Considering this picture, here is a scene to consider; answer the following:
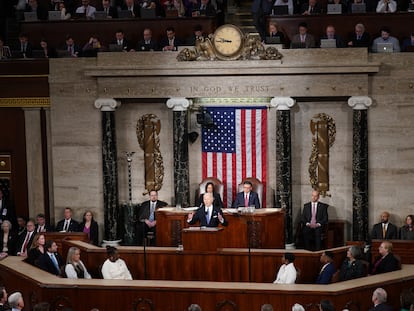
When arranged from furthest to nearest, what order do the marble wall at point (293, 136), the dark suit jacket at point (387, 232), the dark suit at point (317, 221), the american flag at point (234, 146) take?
the american flag at point (234, 146)
the marble wall at point (293, 136)
the dark suit at point (317, 221)
the dark suit jacket at point (387, 232)

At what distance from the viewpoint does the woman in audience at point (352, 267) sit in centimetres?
1597

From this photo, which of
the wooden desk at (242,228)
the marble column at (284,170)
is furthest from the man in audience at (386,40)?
the wooden desk at (242,228)

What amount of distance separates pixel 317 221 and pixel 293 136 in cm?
215

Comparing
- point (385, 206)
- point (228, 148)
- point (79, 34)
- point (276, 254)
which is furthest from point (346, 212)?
point (79, 34)

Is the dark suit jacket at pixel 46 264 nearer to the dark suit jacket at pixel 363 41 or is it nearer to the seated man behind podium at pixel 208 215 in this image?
the seated man behind podium at pixel 208 215

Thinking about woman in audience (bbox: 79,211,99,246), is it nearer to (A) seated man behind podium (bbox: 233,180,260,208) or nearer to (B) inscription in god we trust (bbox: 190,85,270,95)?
(A) seated man behind podium (bbox: 233,180,260,208)

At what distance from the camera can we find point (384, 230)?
19.8 metres

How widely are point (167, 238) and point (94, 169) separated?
296 cm

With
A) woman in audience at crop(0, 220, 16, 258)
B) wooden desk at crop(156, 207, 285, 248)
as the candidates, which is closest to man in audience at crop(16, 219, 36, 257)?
woman in audience at crop(0, 220, 16, 258)

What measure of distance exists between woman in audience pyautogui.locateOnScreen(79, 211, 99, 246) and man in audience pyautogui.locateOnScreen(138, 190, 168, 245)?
98cm

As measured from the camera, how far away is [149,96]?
2080cm

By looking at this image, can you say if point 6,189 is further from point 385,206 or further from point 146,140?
point 385,206

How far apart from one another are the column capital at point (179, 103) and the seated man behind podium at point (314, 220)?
11.2 feet

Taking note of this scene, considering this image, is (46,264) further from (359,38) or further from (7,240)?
(359,38)
